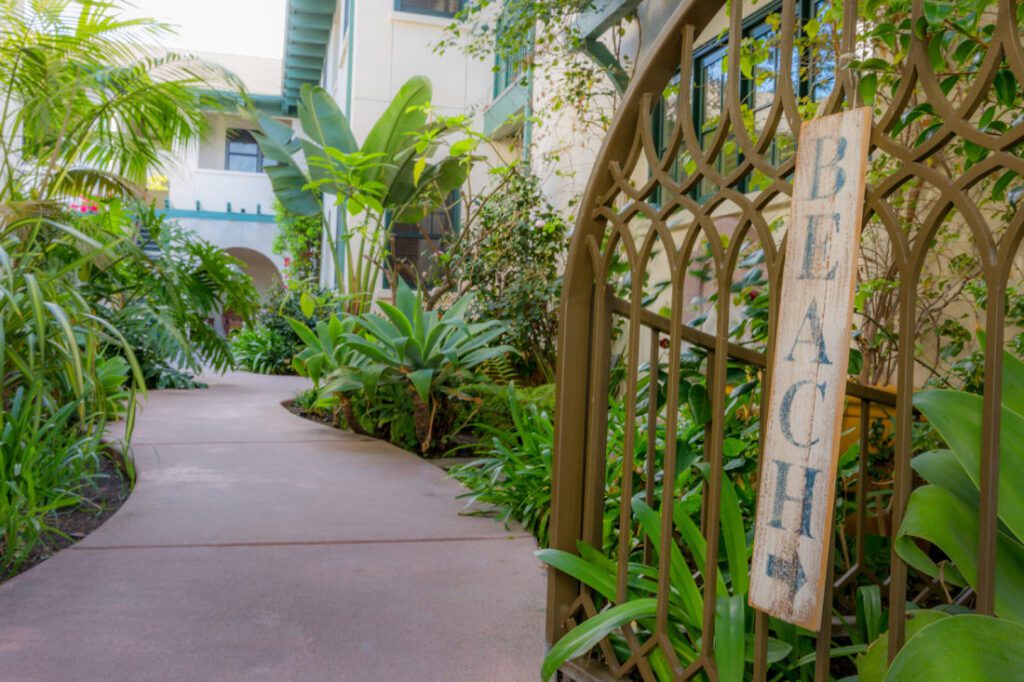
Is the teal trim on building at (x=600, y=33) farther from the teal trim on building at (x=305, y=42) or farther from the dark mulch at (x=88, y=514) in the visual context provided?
the teal trim on building at (x=305, y=42)

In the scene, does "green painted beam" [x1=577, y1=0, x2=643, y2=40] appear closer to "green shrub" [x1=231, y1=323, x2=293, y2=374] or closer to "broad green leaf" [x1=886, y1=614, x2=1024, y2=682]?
"broad green leaf" [x1=886, y1=614, x2=1024, y2=682]

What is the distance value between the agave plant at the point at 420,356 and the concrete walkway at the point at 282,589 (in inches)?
33.8

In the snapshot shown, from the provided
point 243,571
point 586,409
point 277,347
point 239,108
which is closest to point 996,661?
point 586,409

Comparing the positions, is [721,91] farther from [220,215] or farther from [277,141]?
[220,215]

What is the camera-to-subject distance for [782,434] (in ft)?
4.58

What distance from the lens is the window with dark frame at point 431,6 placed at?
14555 mm

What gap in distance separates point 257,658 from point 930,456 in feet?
5.95

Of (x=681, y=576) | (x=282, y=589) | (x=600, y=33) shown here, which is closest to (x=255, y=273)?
(x=600, y=33)

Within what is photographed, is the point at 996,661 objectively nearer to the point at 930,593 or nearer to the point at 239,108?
the point at 930,593

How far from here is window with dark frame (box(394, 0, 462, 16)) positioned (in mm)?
14555

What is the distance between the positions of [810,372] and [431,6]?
14.8 metres

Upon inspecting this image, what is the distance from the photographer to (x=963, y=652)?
123 centimetres

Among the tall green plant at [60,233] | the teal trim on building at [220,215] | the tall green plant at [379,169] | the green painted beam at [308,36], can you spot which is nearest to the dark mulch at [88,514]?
the tall green plant at [60,233]

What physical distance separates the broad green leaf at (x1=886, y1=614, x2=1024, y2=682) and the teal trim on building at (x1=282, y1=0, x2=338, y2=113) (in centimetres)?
1863
